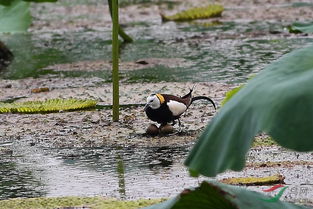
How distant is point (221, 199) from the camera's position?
2.21m

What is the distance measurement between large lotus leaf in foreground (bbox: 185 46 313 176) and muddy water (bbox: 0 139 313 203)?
1752 millimetres

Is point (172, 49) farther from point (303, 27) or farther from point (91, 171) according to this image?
point (303, 27)

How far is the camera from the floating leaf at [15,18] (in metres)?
6.97

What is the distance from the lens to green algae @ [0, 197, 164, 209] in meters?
3.82

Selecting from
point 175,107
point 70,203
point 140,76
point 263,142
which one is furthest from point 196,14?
point 70,203

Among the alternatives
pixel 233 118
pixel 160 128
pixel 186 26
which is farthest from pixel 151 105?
pixel 186 26

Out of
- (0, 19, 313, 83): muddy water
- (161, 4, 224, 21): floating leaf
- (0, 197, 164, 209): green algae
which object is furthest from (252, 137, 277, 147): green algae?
(161, 4, 224, 21): floating leaf

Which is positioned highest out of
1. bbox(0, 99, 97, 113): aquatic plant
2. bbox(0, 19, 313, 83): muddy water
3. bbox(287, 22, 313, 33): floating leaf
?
bbox(287, 22, 313, 33): floating leaf

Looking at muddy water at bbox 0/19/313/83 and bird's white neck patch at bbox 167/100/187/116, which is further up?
bird's white neck patch at bbox 167/100/187/116

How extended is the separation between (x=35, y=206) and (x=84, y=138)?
158 cm

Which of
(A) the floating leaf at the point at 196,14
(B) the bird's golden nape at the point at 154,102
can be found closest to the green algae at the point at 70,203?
(B) the bird's golden nape at the point at 154,102

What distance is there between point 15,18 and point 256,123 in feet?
17.6

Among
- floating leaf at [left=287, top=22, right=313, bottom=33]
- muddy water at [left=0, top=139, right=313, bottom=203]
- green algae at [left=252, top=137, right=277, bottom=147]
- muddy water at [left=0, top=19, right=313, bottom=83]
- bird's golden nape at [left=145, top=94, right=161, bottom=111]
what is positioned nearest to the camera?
floating leaf at [left=287, top=22, right=313, bottom=33]

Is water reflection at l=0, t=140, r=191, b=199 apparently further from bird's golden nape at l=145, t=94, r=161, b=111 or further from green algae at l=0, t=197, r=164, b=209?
bird's golden nape at l=145, t=94, r=161, b=111
